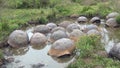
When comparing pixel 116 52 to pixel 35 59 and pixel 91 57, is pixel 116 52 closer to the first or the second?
pixel 91 57

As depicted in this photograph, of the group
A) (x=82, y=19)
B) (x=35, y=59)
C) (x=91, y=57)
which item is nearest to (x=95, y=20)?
(x=82, y=19)

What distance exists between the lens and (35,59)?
15242 mm

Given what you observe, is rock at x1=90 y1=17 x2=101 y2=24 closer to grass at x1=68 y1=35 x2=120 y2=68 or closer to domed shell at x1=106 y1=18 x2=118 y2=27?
domed shell at x1=106 y1=18 x2=118 y2=27

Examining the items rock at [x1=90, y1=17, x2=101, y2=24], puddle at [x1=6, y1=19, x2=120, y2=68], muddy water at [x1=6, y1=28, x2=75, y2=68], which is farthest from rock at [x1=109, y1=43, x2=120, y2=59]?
A: rock at [x1=90, y1=17, x2=101, y2=24]

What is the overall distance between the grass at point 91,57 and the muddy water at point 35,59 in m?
1.12

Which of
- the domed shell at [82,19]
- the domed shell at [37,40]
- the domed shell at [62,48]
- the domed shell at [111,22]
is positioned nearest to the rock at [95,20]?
the domed shell at [82,19]

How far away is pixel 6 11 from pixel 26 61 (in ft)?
37.2

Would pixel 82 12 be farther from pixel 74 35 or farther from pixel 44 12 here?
pixel 74 35

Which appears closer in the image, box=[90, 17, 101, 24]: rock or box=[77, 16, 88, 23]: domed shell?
box=[90, 17, 101, 24]: rock

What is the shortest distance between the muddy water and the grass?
3.67 feet

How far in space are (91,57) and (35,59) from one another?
305 cm

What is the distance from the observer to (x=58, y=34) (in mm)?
17156

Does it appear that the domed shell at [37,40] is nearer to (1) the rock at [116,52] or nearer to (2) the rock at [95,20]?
(1) the rock at [116,52]

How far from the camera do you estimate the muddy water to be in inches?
568
